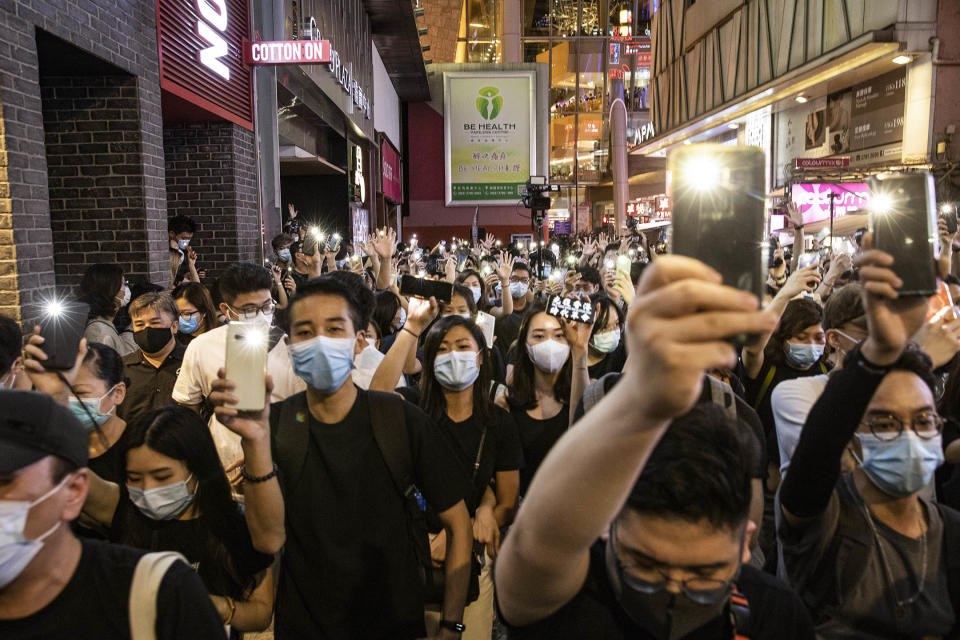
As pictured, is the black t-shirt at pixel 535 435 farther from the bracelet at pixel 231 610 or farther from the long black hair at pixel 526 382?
the bracelet at pixel 231 610

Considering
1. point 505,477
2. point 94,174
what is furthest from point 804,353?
point 94,174

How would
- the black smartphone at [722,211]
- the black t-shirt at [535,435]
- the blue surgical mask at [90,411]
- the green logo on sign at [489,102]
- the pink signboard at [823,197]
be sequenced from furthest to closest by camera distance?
the green logo on sign at [489,102] → the pink signboard at [823,197] → the black t-shirt at [535,435] → the blue surgical mask at [90,411] → the black smartphone at [722,211]

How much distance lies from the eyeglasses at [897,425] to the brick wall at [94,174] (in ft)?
19.5

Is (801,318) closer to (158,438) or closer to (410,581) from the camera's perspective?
(410,581)

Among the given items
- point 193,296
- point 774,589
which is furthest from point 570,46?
point 774,589

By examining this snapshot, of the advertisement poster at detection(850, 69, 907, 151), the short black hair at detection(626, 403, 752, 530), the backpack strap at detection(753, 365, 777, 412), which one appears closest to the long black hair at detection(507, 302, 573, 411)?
the backpack strap at detection(753, 365, 777, 412)

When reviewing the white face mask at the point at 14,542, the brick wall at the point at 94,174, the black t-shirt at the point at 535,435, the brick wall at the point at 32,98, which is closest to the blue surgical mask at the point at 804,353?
the black t-shirt at the point at 535,435

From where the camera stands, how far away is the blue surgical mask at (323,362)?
2242 mm

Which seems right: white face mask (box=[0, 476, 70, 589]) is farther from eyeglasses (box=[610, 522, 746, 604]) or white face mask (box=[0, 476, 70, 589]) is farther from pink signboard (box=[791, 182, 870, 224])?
pink signboard (box=[791, 182, 870, 224])

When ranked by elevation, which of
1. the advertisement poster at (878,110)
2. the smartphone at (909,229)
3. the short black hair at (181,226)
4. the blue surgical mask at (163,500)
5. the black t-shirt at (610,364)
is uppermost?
the advertisement poster at (878,110)

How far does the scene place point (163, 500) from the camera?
7.26ft

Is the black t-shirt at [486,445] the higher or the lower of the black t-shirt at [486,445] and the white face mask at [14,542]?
the lower

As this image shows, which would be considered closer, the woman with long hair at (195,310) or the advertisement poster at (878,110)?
the woman with long hair at (195,310)

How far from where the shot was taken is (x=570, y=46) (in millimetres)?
40781
